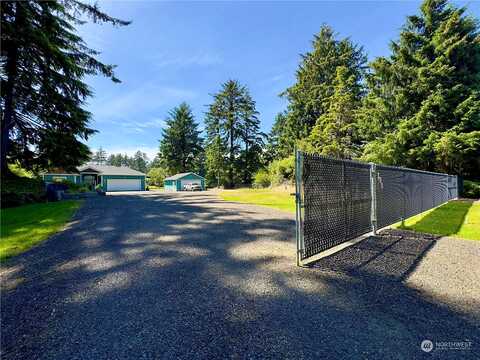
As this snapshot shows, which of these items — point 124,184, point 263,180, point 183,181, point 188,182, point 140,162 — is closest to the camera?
point 263,180

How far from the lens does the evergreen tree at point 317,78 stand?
26234 mm

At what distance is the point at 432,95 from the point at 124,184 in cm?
3618

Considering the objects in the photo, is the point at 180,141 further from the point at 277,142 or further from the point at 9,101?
the point at 9,101

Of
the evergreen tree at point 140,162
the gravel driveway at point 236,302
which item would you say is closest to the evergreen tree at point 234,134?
the gravel driveway at point 236,302

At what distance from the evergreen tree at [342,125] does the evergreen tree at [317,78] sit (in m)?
3.08

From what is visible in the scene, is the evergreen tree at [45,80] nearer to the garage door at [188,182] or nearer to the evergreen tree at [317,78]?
the garage door at [188,182]

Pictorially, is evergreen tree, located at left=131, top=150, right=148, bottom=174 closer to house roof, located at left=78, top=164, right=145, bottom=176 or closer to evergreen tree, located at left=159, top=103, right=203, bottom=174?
evergreen tree, located at left=159, top=103, right=203, bottom=174

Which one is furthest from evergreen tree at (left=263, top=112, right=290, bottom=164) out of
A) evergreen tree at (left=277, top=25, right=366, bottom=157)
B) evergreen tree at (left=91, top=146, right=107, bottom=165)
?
evergreen tree at (left=91, top=146, right=107, bottom=165)

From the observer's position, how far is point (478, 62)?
617 inches

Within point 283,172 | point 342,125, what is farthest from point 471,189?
point 283,172

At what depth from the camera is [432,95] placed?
51.3ft

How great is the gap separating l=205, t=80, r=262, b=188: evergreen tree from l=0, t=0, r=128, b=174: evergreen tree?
23442 millimetres

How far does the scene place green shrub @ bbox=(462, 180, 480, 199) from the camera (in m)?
15.0

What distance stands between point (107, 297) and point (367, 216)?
5.40 metres
